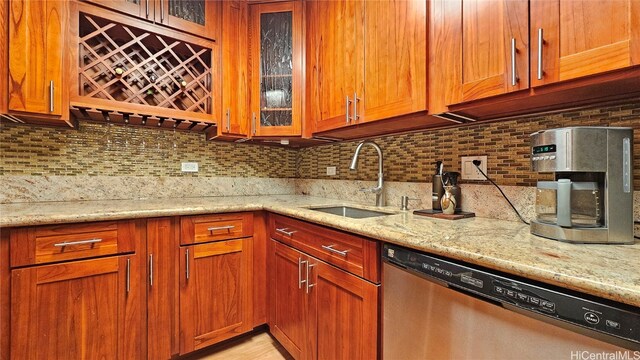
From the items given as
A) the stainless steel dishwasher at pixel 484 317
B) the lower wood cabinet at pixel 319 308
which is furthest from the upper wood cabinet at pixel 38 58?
the stainless steel dishwasher at pixel 484 317

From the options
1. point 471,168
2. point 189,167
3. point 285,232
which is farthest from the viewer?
point 189,167

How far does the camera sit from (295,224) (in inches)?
56.9

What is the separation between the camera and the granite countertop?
1.79 ft

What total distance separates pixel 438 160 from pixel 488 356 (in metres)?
0.94

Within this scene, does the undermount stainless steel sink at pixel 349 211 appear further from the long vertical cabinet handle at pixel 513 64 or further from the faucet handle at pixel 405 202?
the long vertical cabinet handle at pixel 513 64

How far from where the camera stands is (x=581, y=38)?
0.77 meters

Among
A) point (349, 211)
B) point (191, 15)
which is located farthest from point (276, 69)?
point (349, 211)

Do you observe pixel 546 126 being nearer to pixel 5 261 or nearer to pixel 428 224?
pixel 428 224

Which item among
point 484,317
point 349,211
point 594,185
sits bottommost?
point 484,317

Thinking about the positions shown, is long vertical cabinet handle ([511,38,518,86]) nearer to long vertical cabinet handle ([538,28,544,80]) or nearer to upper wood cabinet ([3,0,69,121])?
long vertical cabinet handle ([538,28,544,80])

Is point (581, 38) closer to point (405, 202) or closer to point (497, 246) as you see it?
point (497, 246)

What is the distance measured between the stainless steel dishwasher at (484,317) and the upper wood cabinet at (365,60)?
709mm

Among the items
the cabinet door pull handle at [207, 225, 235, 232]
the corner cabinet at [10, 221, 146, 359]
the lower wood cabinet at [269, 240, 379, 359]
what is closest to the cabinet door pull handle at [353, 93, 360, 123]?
the lower wood cabinet at [269, 240, 379, 359]

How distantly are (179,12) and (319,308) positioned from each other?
75.2 inches
